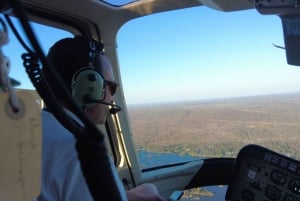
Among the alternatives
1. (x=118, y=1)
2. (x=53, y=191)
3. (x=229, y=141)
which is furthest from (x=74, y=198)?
(x=118, y=1)

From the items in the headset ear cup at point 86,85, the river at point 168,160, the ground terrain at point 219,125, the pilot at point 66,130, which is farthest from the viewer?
the river at point 168,160

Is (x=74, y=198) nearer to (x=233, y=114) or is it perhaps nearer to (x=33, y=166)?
(x=33, y=166)

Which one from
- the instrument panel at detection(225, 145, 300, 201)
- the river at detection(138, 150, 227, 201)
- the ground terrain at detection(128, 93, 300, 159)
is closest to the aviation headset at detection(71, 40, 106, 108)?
the instrument panel at detection(225, 145, 300, 201)

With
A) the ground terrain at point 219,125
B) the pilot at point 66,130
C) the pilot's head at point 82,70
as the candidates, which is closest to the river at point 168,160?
the ground terrain at point 219,125

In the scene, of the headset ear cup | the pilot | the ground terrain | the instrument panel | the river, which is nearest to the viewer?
the pilot

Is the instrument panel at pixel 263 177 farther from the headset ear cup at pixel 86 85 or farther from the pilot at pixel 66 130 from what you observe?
the headset ear cup at pixel 86 85

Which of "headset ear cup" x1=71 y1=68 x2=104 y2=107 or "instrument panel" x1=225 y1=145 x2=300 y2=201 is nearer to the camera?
"headset ear cup" x1=71 y1=68 x2=104 y2=107

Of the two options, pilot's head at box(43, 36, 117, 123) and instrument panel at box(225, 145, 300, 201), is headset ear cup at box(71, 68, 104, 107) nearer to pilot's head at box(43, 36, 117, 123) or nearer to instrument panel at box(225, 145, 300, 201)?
pilot's head at box(43, 36, 117, 123)
